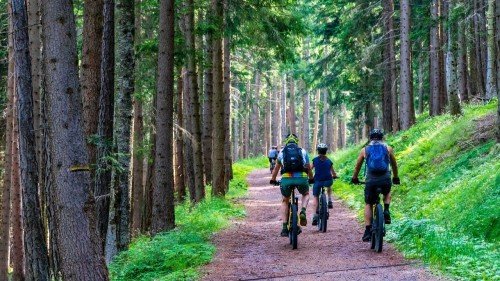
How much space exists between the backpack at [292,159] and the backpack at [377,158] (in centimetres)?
139

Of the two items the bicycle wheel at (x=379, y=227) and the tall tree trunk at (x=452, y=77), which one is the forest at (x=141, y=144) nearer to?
the tall tree trunk at (x=452, y=77)

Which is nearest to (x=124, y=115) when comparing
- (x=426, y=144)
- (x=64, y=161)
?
(x=64, y=161)

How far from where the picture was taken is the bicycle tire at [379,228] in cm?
928

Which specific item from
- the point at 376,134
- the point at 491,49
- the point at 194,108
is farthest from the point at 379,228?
the point at 491,49

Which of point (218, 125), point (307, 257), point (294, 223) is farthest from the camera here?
point (218, 125)

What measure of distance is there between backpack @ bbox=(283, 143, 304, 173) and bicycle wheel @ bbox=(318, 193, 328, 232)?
1686 mm

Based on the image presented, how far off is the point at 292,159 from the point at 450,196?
3.82 meters

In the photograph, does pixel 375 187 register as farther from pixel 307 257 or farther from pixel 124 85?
pixel 124 85

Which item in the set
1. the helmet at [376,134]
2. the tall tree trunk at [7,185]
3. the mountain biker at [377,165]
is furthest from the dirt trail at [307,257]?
the tall tree trunk at [7,185]

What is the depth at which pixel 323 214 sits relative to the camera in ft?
40.0

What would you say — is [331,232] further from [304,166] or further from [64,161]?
[64,161]

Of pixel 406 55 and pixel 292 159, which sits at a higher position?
pixel 406 55

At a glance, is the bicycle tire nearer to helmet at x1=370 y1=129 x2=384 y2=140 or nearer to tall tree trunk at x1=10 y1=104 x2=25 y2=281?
helmet at x1=370 y1=129 x2=384 y2=140

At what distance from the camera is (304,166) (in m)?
10.5
